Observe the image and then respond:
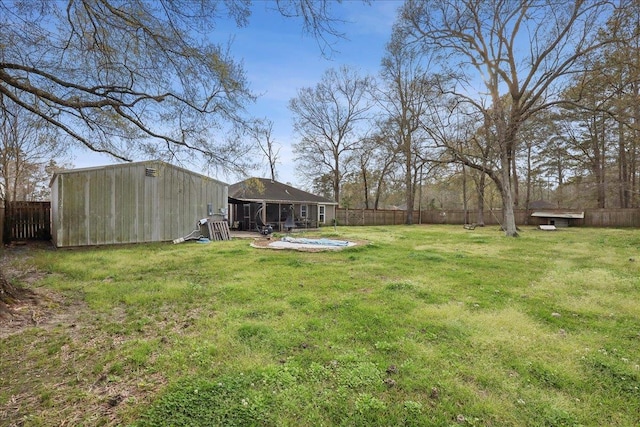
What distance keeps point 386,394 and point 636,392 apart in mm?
1973

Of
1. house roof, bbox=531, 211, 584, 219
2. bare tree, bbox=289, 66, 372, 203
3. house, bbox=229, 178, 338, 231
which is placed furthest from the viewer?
bare tree, bbox=289, 66, 372, 203

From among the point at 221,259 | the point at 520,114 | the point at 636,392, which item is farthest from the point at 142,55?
the point at 520,114

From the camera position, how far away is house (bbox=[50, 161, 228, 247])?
9.57m

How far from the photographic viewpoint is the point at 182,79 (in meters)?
5.28

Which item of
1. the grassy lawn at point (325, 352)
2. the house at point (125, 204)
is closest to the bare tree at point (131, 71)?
the house at point (125, 204)

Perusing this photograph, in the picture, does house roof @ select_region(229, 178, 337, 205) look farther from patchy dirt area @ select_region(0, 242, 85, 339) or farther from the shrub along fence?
patchy dirt area @ select_region(0, 242, 85, 339)

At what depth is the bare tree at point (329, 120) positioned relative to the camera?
2909cm

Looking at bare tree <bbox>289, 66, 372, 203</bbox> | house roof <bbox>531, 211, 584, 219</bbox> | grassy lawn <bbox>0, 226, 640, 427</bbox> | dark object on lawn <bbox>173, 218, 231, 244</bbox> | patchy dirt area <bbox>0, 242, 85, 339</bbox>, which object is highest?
bare tree <bbox>289, 66, 372, 203</bbox>

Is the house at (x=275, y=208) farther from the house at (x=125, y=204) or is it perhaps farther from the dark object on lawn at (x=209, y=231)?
the house at (x=125, y=204)

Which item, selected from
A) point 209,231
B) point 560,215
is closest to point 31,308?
point 209,231

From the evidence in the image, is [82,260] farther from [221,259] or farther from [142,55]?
[142,55]

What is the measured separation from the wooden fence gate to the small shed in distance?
97.3 feet

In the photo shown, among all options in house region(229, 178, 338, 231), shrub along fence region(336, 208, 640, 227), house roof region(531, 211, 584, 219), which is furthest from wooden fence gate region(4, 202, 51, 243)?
house roof region(531, 211, 584, 219)

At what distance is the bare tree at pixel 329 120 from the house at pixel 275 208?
6876mm
